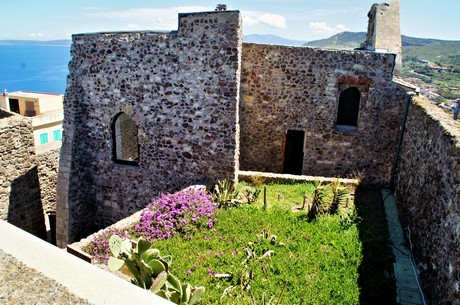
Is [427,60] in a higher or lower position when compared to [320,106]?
higher

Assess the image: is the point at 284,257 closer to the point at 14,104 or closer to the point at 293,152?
the point at 293,152

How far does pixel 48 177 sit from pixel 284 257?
28.7 feet

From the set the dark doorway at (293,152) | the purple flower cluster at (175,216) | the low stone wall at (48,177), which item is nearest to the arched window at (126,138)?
the low stone wall at (48,177)

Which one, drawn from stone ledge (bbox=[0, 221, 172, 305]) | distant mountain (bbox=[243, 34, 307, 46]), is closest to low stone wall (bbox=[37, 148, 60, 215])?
distant mountain (bbox=[243, 34, 307, 46])

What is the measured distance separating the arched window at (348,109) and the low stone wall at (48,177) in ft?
31.5

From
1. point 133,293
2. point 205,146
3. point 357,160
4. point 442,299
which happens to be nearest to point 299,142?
point 357,160

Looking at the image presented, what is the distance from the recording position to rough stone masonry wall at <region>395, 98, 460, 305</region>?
530 centimetres

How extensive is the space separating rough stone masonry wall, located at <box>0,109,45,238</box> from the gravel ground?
28.3 feet

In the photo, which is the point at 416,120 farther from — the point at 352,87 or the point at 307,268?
the point at 307,268

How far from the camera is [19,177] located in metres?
9.89

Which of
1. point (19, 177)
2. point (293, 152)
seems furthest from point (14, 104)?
point (293, 152)

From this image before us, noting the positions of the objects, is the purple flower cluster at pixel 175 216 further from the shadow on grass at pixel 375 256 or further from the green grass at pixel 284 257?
the shadow on grass at pixel 375 256

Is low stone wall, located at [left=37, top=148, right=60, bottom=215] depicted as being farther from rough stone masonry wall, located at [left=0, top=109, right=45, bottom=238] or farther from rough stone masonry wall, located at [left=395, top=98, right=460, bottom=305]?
rough stone masonry wall, located at [left=395, top=98, right=460, bottom=305]

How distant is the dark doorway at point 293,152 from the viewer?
1284 cm
